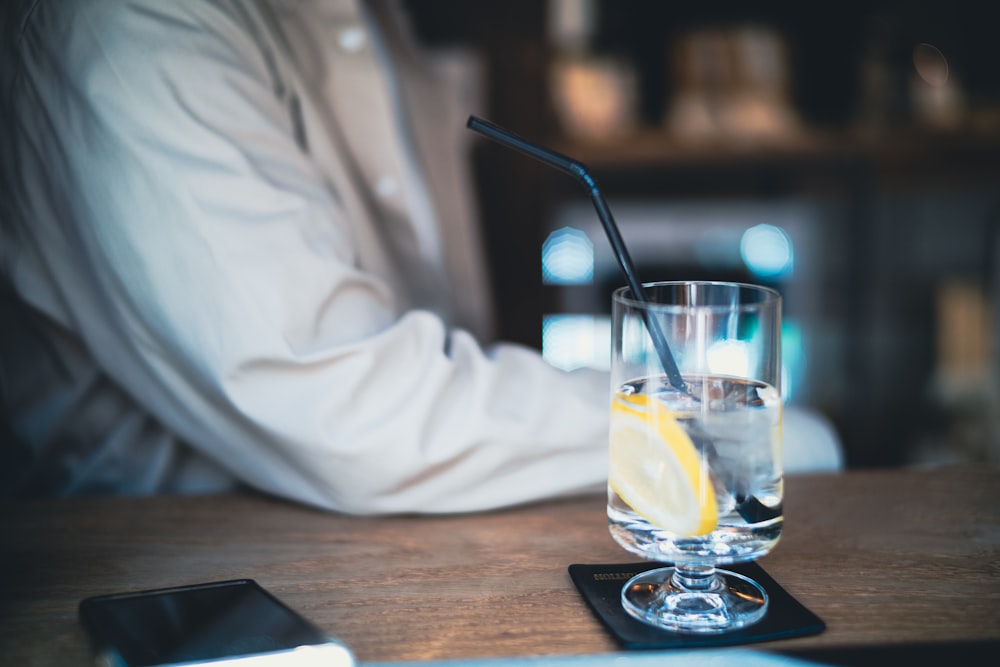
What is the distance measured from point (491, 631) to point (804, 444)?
53 cm

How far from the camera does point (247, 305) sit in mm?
800

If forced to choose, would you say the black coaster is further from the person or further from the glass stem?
the person

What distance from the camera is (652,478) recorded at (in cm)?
59

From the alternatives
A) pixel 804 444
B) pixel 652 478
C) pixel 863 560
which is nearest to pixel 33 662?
pixel 652 478

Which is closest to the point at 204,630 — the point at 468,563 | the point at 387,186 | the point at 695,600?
the point at 468,563

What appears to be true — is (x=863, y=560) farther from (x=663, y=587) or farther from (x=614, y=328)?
(x=614, y=328)

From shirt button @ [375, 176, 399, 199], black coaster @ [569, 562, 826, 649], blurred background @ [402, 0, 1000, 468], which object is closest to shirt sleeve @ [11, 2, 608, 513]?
black coaster @ [569, 562, 826, 649]

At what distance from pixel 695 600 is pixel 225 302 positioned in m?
0.45

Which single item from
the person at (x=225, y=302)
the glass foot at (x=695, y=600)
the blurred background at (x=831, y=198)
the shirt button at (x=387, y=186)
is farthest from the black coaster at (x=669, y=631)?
the blurred background at (x=831, y=198)

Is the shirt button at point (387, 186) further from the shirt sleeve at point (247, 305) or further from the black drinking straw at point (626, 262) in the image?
the black drinking straw at point (626, 262)

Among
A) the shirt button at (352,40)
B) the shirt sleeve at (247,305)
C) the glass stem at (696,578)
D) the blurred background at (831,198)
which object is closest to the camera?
the glass stem at (696,578)

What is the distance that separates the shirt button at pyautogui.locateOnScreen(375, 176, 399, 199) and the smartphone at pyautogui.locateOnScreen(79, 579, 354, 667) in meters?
0.63

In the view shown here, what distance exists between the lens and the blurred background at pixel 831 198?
2635 millimetres

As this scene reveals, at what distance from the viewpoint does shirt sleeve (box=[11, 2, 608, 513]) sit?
2.63ft
